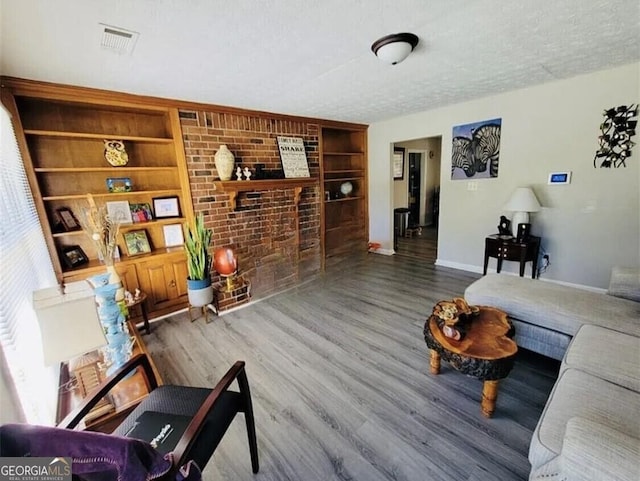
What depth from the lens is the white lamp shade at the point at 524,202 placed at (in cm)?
312

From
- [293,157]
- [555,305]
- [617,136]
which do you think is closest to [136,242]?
[293,157]

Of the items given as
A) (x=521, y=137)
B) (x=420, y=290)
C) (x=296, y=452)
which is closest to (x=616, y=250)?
(x=521, y=137)

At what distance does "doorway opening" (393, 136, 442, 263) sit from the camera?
20.4 ft

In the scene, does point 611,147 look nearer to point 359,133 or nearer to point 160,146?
point 359,133

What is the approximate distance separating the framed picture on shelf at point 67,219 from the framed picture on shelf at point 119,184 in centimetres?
40

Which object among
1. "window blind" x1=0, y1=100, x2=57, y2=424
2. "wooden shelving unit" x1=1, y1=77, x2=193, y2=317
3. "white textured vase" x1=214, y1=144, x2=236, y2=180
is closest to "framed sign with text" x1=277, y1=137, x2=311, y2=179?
"white textured vase" x1=214, y1=144, x2=236, y2=180

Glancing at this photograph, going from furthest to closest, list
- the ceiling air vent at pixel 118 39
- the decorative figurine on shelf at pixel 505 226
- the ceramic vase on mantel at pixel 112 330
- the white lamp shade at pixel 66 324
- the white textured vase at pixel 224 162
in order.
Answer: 1. the decorative figurine on shelf at pixel 505 226
2. the white textured vase at pixel 224 162
3. the ceramic vase on mantel at pixel 112 330
4. the ceiling air vent at pixel 118 39
5. the white lamp shade at pixel 66 324

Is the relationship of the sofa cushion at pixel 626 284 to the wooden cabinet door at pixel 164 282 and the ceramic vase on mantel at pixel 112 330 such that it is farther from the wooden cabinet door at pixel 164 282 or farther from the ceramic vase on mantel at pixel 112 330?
the wooden cabinet door at pixel 164 282

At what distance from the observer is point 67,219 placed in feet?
8.50

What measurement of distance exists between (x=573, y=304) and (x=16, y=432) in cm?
278

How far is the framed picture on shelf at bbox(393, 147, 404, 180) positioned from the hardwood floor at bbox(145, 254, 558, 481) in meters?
3.84

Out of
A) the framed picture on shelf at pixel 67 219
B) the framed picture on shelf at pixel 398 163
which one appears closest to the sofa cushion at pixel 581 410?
the framed picture on shelf at pixel 67 219

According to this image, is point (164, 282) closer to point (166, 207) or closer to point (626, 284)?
point (166, 207)

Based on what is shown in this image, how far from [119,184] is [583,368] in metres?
3.90
